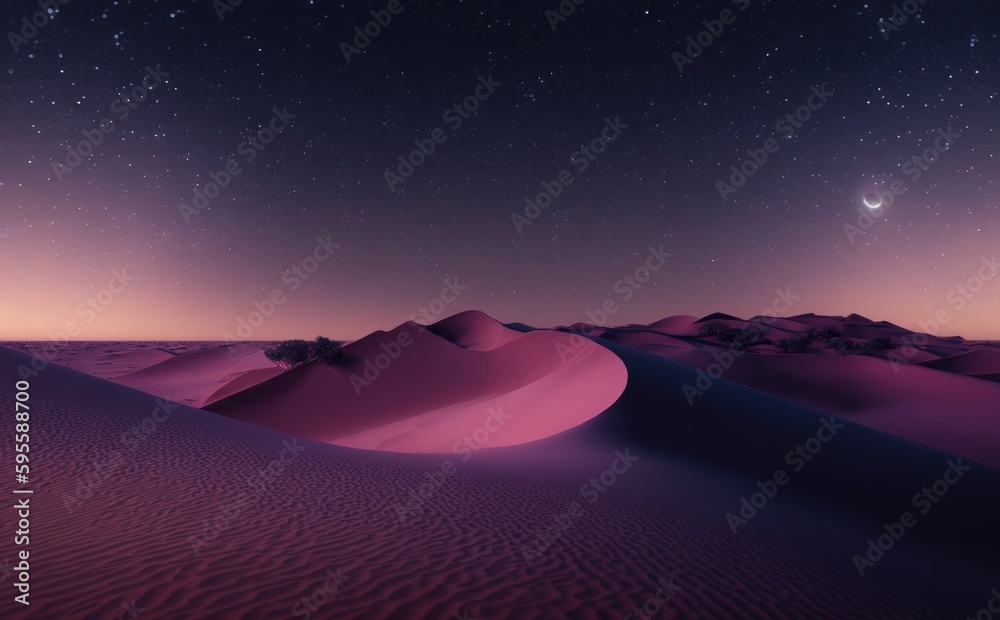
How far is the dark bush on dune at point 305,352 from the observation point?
114 feet

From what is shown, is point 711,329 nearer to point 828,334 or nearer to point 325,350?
point 828,334

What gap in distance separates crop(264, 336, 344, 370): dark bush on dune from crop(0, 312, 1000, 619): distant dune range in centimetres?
1654

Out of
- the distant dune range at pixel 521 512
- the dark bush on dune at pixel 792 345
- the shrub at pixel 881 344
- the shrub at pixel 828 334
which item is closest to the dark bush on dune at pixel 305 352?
the distant dune range at pixel 521 512

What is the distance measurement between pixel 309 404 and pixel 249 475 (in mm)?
21675

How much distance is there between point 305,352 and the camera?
120 feet

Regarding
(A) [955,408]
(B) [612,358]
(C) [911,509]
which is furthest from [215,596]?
(A) [955,408]

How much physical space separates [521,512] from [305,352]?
Answer: 108ft

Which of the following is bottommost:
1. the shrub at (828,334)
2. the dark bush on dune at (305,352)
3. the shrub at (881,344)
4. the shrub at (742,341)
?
the shrub at (881,344)

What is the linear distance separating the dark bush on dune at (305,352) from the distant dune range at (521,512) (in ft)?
54.3

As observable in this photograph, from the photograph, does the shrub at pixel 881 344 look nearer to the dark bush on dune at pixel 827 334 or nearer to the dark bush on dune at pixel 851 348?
the dark bush on dune at pixel 851 348

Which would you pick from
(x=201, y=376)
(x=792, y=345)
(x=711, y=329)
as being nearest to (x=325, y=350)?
(x=201, y=376)

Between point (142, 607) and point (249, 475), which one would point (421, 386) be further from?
point (142, 607)

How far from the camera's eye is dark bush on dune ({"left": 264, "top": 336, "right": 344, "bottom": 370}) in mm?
34750

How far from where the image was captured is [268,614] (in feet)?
14.1
